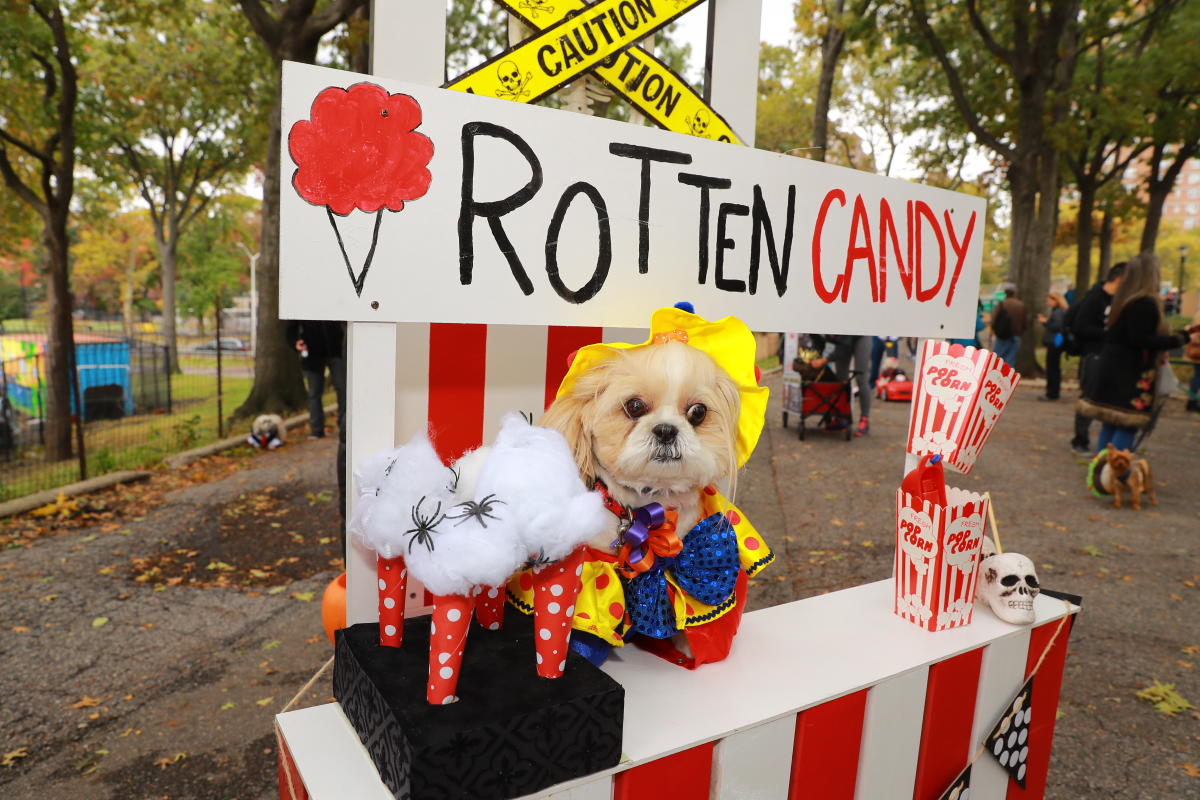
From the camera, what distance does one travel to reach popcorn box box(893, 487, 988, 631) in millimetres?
1906

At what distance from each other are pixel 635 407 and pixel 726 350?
A: 0.26m

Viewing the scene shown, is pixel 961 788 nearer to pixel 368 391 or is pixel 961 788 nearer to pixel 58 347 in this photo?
pixel 368 391

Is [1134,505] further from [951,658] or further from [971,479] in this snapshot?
[951,658]

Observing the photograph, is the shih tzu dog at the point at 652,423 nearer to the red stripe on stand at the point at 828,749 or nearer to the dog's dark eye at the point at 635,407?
the dog's dark eye at the point at 635,407

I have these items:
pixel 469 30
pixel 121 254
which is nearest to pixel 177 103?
pixel 469 30

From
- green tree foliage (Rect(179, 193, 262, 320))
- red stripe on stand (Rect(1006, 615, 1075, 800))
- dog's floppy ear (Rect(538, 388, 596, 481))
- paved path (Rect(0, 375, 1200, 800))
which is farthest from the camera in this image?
green tree foliage (Rect(179, 193, 262, 320))

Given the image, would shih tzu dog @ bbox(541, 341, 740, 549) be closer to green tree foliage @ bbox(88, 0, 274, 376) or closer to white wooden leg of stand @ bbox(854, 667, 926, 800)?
→ white wooden leg of stand @ bbox(854, 667, 926, 800)

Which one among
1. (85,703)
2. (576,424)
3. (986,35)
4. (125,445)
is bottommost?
(85,703)

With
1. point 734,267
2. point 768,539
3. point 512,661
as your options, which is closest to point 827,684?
point 512,661

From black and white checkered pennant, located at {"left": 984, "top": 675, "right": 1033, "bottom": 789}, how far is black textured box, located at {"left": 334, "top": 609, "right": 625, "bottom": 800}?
51.3 inches

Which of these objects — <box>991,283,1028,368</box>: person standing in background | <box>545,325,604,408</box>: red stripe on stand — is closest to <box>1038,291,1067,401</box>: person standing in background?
<box>991,283,1028,368</box>: person standing in background

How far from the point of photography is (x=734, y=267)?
1753 mm

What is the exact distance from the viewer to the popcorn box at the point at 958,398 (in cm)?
196

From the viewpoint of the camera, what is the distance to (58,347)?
8.41 meters
